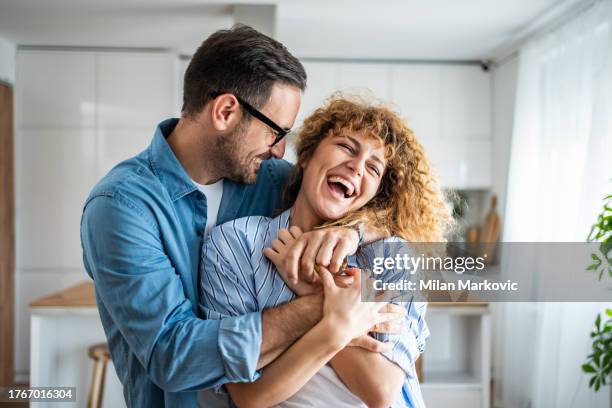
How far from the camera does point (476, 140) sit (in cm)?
504

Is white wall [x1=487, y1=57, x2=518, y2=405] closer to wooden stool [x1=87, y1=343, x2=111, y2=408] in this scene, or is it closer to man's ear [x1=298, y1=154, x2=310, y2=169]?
wooden stool [x1=87, y1=343, x2=111, y2=408]

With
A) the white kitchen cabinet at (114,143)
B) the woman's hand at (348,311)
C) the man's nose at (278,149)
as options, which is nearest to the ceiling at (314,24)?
the white kitchen cabinet at (114,143)

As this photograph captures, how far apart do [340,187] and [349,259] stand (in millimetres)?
182

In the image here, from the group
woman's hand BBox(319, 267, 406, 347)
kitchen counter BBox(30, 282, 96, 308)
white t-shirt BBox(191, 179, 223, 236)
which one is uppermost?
white t-shirt BBox(191, 179, 223, 236)

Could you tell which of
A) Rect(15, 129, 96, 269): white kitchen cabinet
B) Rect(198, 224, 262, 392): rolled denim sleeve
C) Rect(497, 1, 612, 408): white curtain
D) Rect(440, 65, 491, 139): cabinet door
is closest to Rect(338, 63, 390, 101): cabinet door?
Rect(440, 65, 491, 139): cabinet door

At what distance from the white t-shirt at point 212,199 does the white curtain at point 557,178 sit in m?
2.33

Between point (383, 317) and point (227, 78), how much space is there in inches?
28.7

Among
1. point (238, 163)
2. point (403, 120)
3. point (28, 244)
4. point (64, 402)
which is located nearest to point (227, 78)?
point (238, 163)

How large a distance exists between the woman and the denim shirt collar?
133 millimetres

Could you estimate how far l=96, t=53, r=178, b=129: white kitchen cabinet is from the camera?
4.71m

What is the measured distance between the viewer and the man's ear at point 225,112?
1473 mm

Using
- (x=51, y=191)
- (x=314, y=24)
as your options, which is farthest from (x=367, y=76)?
(x=51, y=191)

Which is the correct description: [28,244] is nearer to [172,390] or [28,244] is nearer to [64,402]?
[64,402]

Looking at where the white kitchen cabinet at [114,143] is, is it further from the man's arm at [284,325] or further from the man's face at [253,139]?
the man's arm at [284,325]
